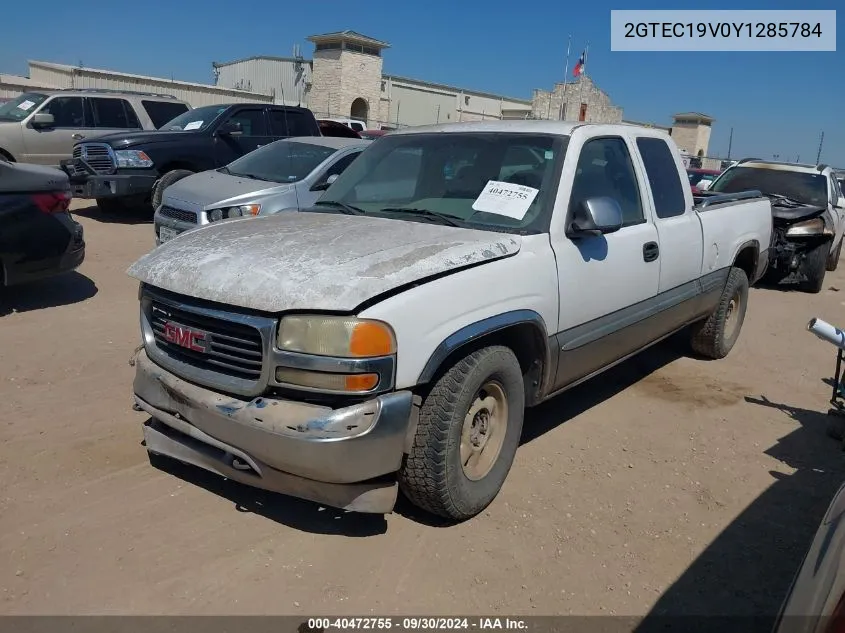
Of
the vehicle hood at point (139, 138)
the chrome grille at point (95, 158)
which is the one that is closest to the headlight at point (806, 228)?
the vehicle hood at point (139, 138)

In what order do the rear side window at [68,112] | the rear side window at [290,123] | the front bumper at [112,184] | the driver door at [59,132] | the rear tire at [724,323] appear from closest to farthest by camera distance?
the rear tire at [724,323] < the front bumper at [112,184] < the rear side window at [290,123] < the driver door at [59,132] < the rear side window at [68,112]

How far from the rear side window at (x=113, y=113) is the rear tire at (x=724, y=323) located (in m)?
11.4

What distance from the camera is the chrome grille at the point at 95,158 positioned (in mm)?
10359

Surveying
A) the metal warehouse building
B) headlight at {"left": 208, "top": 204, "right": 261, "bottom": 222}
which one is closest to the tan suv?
headlight at {"left": 208, "top": 204, "right": 261, "bottom": 222}

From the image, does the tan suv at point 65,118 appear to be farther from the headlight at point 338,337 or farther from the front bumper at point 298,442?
the headlight at point 338,337

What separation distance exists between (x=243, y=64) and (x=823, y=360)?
157 ft

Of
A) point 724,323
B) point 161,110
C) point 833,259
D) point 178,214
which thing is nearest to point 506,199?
point 724,323

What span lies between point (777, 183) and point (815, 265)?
5.56ft

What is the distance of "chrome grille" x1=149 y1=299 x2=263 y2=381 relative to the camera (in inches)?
111

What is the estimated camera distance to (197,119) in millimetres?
11484

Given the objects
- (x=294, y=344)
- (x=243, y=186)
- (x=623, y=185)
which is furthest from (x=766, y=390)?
(x=243, y=186)

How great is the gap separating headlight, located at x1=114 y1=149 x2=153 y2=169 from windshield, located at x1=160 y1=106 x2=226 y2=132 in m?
1.04

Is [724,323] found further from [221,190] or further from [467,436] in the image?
[221,190]

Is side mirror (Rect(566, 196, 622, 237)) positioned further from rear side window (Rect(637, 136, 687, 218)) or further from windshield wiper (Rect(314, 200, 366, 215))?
windshield wiper (Rect(314, 200, 366, 215))
